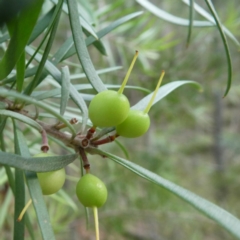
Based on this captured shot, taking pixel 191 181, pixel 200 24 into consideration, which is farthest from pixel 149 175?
pixel 191 181

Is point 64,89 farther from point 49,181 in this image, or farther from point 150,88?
point 150,88

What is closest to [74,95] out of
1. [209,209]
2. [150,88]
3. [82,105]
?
[82,105]

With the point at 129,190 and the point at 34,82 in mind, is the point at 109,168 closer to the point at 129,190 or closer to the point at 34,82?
the point at 129,190

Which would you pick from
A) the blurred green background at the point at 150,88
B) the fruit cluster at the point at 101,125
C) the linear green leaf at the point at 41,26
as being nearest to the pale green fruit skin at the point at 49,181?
the fruit cluster at the point at 101,125

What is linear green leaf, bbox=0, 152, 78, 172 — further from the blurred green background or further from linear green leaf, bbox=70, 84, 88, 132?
the blurred green background

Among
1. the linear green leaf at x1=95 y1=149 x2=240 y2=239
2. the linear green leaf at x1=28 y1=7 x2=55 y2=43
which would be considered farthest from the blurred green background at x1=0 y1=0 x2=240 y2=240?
the linear green leaf at x1=95 y1=149 x2=240 y2=239
